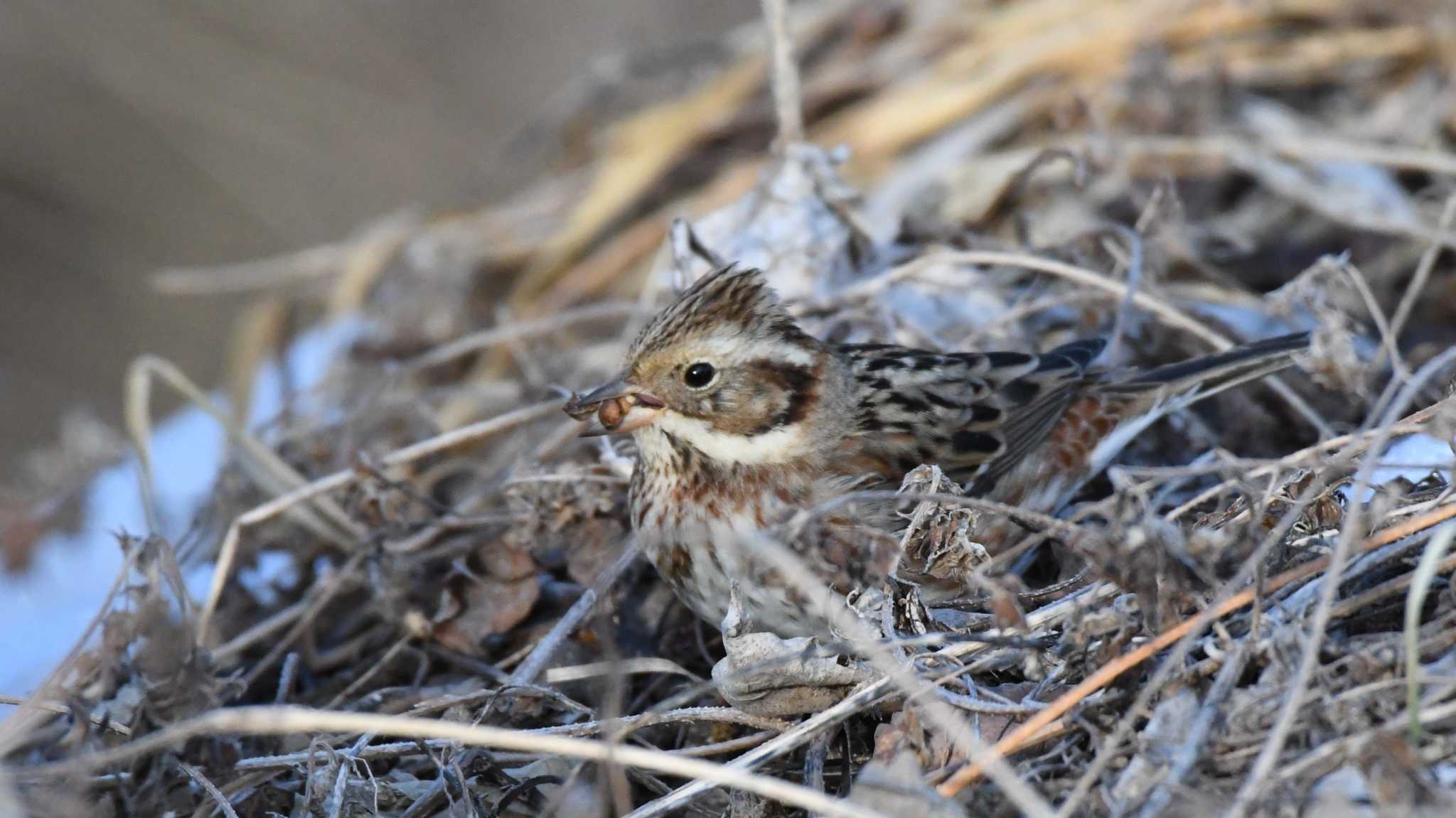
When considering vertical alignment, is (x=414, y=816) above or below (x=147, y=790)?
below

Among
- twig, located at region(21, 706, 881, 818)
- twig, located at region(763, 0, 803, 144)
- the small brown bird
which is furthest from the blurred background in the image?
twig, located at region(21, 706, 881, 818)

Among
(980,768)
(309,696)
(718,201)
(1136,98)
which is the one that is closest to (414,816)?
(309,696)

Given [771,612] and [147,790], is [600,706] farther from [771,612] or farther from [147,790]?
[147,790]

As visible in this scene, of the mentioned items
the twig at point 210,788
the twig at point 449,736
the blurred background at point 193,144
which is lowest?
the twig at point 449,736

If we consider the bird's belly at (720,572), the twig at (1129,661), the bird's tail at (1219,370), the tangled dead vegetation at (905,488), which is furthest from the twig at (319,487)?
the twig at (1129,661)

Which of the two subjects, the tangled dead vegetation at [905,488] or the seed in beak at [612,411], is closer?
the tangled dead vegetation at [905,488]

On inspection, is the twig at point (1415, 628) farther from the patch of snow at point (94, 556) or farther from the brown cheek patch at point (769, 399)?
the patch of snow at point (94, 556)

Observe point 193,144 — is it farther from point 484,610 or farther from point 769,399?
point 769,399
